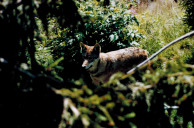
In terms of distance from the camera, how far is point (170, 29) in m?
5.57

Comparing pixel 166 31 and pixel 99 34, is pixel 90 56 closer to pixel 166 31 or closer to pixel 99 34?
pixel 99 34

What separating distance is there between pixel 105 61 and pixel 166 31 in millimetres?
3292

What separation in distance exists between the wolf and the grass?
1000mm

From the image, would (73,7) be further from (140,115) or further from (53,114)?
(140,115)

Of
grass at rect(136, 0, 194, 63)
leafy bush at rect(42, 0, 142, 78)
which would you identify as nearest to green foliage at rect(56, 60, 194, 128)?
grass at rect(136, 0, 194, 63)

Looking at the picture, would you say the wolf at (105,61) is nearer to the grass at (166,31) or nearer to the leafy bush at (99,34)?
the leafy bush at (99,34)

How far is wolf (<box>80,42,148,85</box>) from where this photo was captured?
360 cm

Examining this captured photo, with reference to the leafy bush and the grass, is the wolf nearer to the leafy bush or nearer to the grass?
the leafy bush

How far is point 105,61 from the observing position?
3.80 meters

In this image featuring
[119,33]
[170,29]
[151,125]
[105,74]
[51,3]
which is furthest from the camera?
[170,29]

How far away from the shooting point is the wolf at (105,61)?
3.60 meters

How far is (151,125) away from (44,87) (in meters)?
1.31

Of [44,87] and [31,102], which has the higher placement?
[44,87]

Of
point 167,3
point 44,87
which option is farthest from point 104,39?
point 167,3
